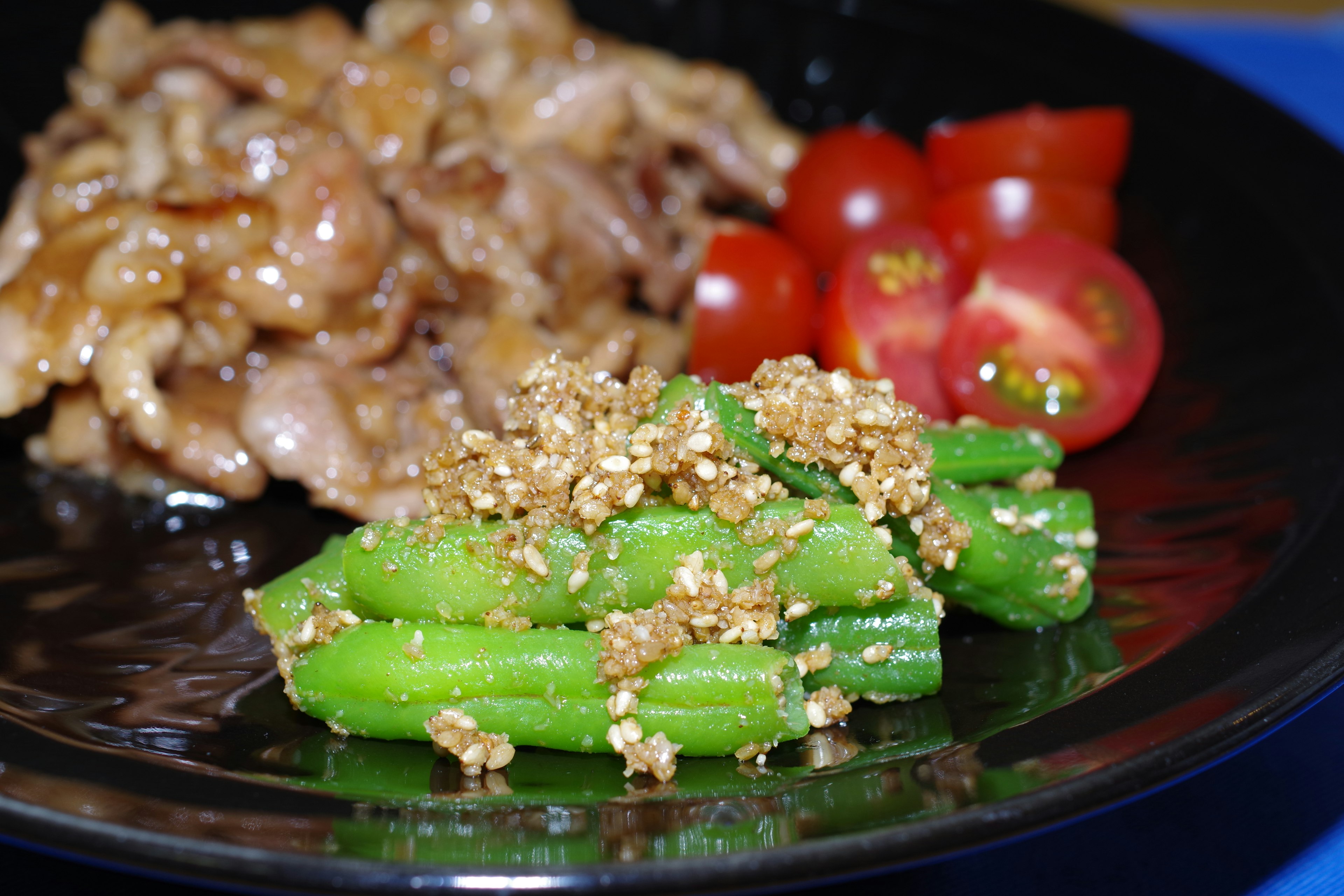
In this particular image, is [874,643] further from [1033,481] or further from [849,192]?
[849,192]

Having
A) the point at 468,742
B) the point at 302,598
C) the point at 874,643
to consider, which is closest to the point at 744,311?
the point at 874,643

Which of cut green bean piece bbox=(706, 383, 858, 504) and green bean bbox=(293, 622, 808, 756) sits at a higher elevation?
cut green bean piece bbox=(706, 383, 858, 504)

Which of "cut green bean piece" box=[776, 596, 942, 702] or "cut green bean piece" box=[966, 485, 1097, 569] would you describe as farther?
"cut green bean piece" box=[966, 485, 1097, 569]

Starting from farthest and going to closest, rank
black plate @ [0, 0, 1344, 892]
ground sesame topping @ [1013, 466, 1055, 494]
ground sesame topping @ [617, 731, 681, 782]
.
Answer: ground sesame topping @ [1013, 466, 1055, 494] < ground sesame topping @ [617, 731, 681, 782] < black plate @ [0, 0, 1344, 892]

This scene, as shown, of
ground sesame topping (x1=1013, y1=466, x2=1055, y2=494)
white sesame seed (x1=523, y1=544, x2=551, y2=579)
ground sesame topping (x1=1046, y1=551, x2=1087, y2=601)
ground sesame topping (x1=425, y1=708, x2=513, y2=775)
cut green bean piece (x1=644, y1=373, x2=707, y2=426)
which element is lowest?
ground sesame topping (x1=425, y1=708, x2=513, y2=775)

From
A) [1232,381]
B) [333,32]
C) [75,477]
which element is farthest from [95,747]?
[1232,381]

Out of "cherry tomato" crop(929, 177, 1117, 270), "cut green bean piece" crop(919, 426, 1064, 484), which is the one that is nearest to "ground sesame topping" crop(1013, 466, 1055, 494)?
"cut green bean piece" crop(919, 426, 1064, 484)

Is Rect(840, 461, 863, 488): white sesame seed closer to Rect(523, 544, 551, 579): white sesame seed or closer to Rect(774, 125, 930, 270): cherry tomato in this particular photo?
Rect(523, 544, 551, 579): white sesame seed

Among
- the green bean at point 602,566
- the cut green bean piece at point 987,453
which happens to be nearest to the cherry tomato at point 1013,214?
the cut green bean piece at point 987,453
